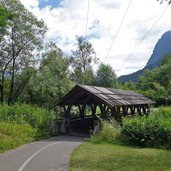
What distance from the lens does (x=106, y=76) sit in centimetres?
7644

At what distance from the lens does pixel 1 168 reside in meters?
12.9

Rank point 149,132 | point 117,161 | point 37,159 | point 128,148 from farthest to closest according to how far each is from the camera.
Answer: point 149,132 < point 128,148 < point 37,159 < point 117,161

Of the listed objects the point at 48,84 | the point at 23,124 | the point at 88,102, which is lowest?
the point at 23,124

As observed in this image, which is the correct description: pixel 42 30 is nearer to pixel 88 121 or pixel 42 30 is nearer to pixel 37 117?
pixel 88 121

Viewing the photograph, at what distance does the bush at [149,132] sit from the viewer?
19.3 m

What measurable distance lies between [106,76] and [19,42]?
33849 mm

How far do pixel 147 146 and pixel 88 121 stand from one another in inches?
514

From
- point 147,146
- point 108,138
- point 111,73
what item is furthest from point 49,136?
point 111,73

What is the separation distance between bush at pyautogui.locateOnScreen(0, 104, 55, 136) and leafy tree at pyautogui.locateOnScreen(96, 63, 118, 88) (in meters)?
48.4

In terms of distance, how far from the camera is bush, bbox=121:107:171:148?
19.3m

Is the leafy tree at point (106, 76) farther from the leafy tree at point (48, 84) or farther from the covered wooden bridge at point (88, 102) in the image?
the covered wooden bridge at point (88, 102)

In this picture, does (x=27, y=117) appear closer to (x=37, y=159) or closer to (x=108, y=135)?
(x=108, y=135)

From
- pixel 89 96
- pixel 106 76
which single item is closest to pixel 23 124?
pixel 89 96

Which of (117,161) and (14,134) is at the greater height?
(14,134)
